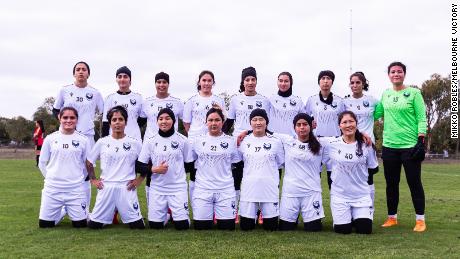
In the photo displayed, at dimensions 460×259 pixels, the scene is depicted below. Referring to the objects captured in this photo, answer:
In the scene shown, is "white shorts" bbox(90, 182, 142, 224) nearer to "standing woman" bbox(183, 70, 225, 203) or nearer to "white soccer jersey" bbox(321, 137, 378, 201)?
"standing woman" bbox(183, 70, 225, 203)

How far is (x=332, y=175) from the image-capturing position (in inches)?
288

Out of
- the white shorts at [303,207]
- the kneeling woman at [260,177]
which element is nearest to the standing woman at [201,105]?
the kneeling woman at [260,177]

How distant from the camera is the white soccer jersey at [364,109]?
7.93 metres

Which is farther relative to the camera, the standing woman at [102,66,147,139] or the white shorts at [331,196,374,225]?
the standing woman at [102,66,147,139]

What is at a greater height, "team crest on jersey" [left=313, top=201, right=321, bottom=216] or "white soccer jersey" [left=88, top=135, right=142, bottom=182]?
"white soccer jersey" [left=88, top=135, right=142, bottom=182]

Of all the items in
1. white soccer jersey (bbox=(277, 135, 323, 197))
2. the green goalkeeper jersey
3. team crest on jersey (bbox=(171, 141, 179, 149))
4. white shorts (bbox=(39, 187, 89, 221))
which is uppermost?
the green goalkeeper jersey

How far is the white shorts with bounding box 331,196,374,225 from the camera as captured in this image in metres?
6.99

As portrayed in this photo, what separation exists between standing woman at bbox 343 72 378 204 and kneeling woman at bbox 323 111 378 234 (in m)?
0.75

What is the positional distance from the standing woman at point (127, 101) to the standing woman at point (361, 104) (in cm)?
→ 355

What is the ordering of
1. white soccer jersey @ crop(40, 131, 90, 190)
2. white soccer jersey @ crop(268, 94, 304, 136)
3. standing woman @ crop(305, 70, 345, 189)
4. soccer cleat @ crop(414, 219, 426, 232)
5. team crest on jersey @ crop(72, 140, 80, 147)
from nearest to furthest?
1. soccer cleat @ crop(414, 219, 426, 232)
2. white soccer jersey @ crop(40, 131, 90, 190)
3. team crest on jersey @ crop(72, 140, 80, 147)
4. standing woman @ crop(305, 70, 345, 189)
5. white soccer jersey @ crop(268, 94, 304, 136)

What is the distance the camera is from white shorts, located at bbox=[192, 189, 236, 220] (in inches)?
286

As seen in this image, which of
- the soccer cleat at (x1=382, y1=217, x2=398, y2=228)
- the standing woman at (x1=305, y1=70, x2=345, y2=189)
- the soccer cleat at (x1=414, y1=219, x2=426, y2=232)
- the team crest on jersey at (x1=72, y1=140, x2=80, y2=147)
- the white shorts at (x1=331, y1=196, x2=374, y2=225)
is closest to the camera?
the white shorts at (x1=331, y1=196, x2=374, y2=225)

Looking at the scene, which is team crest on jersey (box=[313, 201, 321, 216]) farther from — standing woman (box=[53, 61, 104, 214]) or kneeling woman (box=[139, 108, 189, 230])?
standing woman (box=[53, 61, 104, 214])

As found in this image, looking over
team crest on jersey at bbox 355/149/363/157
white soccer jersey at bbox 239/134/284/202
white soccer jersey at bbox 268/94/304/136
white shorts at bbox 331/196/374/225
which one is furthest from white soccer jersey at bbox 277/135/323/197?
white soccer jersey at bbox 268/94/304/136
